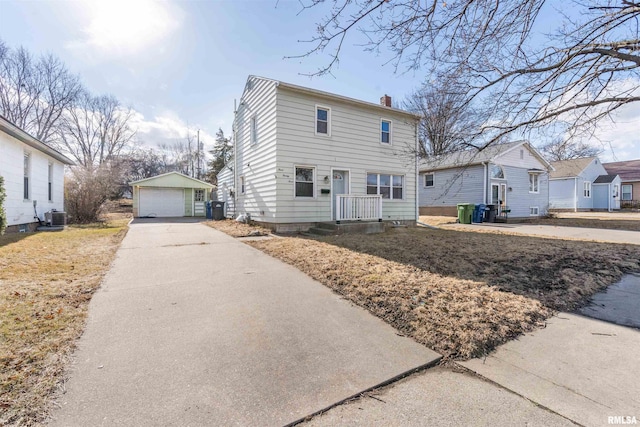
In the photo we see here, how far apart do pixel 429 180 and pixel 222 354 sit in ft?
69.8

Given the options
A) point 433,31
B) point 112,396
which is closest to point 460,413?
point 112,396

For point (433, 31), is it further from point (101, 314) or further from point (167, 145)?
point (167, 145)

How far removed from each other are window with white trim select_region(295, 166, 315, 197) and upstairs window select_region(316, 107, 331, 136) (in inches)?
63.0

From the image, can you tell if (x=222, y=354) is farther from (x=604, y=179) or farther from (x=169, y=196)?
(x=604, y=179)

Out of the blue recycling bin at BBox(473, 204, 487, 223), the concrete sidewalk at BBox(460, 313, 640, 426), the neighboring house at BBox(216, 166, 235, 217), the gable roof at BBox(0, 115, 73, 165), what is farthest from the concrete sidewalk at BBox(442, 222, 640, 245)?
the gable roof at BBox(0, 115, 73, 165)

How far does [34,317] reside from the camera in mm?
2949

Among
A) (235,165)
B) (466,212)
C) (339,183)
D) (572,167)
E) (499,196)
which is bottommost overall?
(466,212)

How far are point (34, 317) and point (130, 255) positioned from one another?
367 centimetres

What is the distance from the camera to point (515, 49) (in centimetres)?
445

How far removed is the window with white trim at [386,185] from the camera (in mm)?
12469

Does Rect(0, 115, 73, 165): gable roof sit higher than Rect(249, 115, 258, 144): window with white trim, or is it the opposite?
Rect(249, 115, 258, 144): window with white trim

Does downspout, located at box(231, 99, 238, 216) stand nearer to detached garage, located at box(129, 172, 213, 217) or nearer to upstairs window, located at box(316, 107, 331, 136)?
upstairs window, located at box(316, 107, 331, 136)

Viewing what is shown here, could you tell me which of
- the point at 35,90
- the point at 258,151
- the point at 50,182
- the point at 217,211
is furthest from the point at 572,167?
the point at 35,90

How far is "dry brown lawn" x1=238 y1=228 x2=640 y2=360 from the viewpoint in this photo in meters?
2.92
